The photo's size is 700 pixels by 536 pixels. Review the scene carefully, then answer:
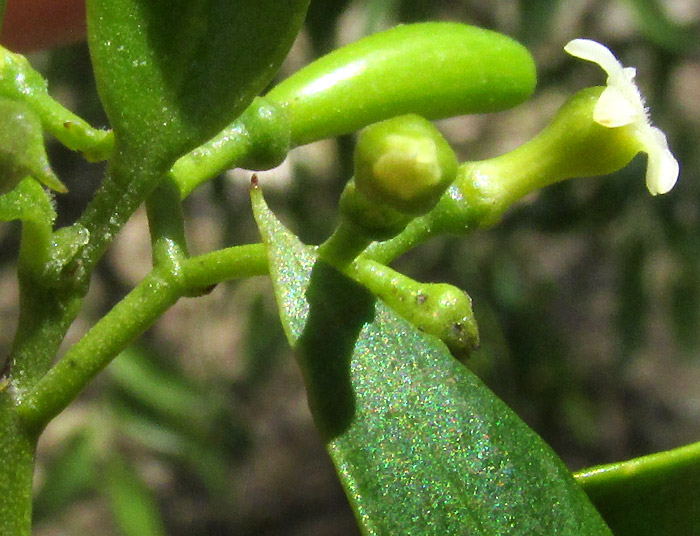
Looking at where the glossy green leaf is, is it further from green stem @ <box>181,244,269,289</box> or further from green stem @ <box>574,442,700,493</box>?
green stem @ <box>181,244,269,289</box>

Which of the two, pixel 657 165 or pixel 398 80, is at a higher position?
pixel 398 80

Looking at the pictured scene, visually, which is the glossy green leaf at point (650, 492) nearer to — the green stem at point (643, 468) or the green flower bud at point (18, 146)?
the green stem at point (643, 468)

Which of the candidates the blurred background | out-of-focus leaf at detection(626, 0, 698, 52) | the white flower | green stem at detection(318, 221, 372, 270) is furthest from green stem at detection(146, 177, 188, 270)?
out-of-focus leaf at detection(626, 0, 698, 52)

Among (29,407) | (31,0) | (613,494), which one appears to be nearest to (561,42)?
(31,0)

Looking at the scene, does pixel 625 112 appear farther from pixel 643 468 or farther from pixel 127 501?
pixel 127 501

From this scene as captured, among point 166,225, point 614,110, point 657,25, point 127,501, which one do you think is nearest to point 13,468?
point 166,225

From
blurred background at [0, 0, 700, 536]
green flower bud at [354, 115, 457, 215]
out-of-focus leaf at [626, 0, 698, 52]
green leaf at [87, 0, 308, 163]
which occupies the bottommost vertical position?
blurred background at [0, 0, 700, 536]

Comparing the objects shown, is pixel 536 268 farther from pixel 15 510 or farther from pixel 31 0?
pixel 15 510
